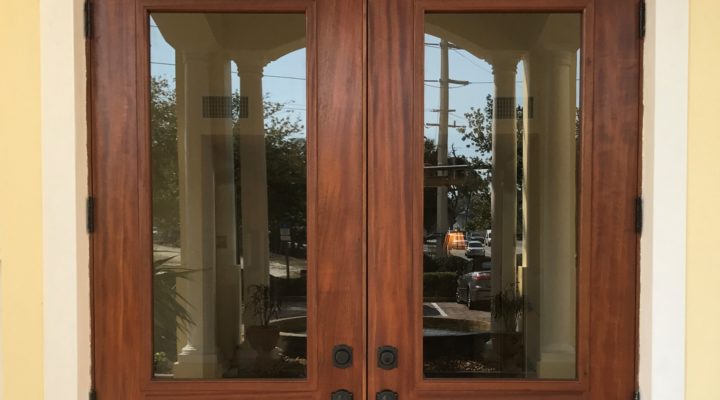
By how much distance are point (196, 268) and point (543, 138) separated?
1242mm

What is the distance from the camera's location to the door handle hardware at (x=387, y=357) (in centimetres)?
233

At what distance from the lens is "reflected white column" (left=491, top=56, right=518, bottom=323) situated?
2316 mm

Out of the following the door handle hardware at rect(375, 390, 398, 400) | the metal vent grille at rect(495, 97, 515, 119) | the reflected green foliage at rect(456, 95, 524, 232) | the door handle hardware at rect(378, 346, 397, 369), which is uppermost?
the metal vent grille at rect(495, 97, 515, 119)

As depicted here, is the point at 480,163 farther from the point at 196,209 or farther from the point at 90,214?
the point at 90,214

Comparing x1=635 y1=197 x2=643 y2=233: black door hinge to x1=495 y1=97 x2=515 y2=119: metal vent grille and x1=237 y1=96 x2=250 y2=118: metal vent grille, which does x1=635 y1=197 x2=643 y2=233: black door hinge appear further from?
x1=237 y1=96 x2=250 y2=118: metal vent grille

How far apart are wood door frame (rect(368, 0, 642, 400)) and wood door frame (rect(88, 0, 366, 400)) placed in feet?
0.21

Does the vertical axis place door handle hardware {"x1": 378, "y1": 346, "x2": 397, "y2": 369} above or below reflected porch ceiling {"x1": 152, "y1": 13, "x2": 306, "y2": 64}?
below
